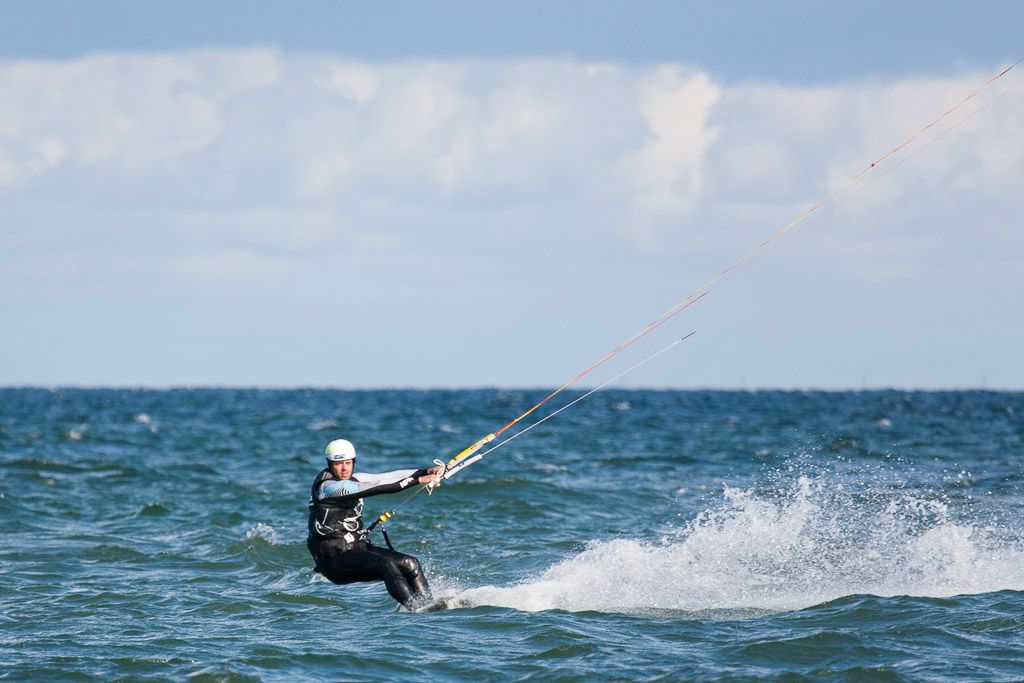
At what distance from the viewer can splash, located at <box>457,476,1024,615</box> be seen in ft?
40.0

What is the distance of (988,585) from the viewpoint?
40.0ft

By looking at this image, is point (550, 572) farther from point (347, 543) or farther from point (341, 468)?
point (341, 468)

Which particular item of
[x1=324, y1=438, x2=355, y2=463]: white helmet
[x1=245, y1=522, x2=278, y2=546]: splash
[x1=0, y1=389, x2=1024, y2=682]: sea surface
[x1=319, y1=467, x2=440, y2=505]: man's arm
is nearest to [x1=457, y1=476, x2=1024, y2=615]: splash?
[x1=0, y1=389, x2=1024, y2=682]: sea surface

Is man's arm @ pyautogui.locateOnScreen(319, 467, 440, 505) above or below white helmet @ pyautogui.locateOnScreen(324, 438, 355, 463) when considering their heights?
below

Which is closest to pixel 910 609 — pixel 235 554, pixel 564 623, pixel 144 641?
pixel 564 623

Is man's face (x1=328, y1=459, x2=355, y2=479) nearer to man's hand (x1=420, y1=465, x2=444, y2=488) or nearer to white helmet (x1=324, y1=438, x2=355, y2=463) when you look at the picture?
white helmet (x1=324, y1=438, x2=355, y2=463)

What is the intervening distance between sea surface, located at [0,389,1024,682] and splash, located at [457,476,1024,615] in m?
0.05

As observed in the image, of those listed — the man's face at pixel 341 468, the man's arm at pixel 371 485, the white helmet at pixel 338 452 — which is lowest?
the man's arm at pixel 371 485

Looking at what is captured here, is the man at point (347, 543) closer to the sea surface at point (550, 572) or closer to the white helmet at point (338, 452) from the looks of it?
the white helmet at point (338, 452)

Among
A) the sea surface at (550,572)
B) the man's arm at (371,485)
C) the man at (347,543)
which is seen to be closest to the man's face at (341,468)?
the man at (347,543)

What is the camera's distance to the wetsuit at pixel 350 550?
37.2ft

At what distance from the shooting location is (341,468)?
37.7 ft

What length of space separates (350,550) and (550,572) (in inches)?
117

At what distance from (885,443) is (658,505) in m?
14.5
